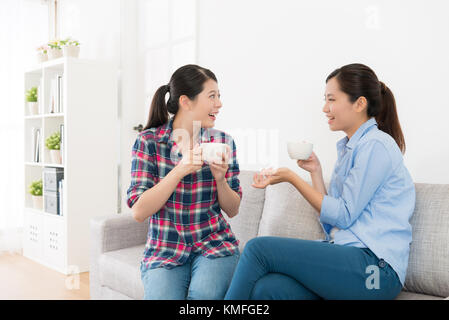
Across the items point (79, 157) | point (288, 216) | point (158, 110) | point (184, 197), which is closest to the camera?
point (184, 197)

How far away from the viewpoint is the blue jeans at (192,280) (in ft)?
4.63

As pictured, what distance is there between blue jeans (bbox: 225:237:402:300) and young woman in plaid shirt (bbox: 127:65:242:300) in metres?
0.17

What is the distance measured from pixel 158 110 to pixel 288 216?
714 millimetres

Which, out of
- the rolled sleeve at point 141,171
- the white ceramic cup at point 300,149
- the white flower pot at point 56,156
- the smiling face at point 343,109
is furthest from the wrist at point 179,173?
the white flower pot at point 56,156

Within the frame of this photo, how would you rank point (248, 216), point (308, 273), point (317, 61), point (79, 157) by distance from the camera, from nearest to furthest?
point (308, 273) → point (248, 216) → point (317, 61) → point (79, 157)

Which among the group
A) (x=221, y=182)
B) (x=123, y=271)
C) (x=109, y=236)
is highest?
(x=221, y=182)

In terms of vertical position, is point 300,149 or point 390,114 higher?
point 390,114

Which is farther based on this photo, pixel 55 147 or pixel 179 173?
pixel 55 147

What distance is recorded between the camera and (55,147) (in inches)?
129

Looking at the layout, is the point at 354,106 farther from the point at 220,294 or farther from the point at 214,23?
the point at 214,23

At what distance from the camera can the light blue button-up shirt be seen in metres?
1.36

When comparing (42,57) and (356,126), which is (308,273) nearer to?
(356,126)

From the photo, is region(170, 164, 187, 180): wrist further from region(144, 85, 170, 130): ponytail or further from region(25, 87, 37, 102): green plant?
region(25, 87, 37, 102): green plant

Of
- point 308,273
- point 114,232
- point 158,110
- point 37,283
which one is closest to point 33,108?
point 37,283
